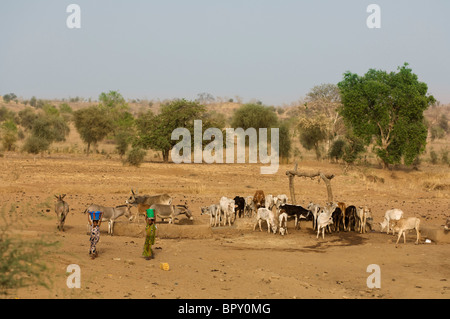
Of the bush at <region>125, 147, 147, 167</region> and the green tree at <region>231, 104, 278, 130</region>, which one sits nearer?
the bush at <region>125, 147, 147, 167</region>

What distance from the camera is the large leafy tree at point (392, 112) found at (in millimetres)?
42156

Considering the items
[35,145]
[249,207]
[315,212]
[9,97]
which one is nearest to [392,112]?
[249,207]

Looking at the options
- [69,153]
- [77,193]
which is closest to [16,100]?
[69,153]

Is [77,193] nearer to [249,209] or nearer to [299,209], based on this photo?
[249,209]

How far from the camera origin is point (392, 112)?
43125mm

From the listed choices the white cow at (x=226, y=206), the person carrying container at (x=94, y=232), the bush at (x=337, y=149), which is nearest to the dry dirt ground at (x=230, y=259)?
the person carrying container at (x=94, y=232)

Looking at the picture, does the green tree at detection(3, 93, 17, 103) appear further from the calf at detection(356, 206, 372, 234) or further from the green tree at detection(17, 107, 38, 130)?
the calf at detection(356, 206, 372, 234)

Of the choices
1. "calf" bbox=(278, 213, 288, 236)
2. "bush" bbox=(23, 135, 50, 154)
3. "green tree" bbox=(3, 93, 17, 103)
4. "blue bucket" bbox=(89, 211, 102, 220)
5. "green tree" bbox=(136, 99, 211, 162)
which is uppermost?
"green tree" bbox=(3, 93, 17, 103)

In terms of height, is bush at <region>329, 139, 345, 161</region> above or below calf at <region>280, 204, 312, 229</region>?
above

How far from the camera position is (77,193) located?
28031mm

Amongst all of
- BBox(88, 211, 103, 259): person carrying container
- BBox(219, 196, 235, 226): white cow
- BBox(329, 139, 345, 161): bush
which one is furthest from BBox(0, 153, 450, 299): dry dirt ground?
BBox(329, 139, 345, 161): bush

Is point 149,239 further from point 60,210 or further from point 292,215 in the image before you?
point 292,215

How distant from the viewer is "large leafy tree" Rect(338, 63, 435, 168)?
4216 cm

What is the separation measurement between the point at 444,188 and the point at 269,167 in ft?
47.3
